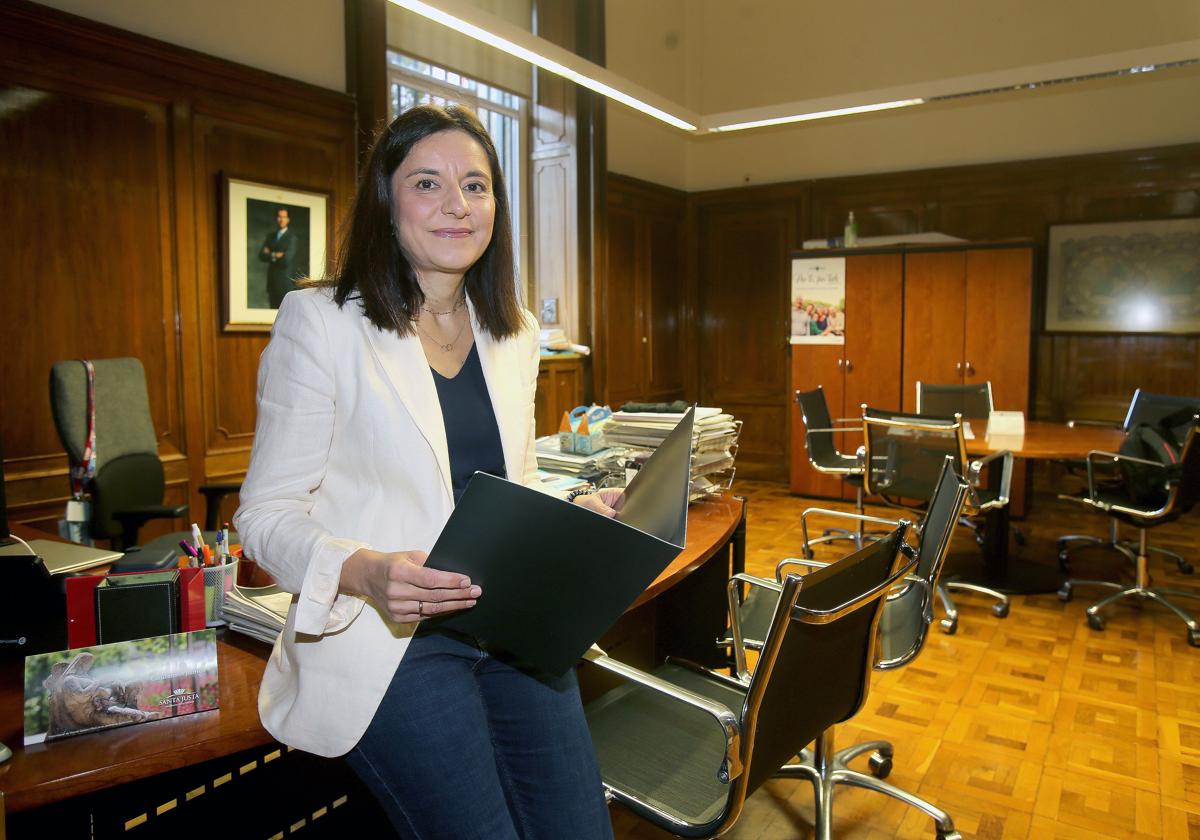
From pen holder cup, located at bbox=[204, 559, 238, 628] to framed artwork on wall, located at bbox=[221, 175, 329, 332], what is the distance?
9.62ft

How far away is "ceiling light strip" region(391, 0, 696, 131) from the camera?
137 inches

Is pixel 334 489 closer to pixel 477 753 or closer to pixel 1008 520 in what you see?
pixel 477 753

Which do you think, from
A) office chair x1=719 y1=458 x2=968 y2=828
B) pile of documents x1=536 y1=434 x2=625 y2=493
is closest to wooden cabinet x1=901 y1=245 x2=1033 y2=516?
office chair x1=719 y1=458 x2=968 y2=828

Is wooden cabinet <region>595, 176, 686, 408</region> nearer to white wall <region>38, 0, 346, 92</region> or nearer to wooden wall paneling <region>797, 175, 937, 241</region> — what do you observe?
wooden wall paneling <region>797, 175, 937, 241</region>

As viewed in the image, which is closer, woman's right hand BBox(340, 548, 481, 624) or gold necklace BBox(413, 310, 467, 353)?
woman's right hand BBox(340, 548, 481, 624)

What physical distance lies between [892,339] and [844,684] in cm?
520

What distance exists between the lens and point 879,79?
24.0 ft

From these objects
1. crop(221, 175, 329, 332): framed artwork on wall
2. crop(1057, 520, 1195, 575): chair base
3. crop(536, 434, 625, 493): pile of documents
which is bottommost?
crop(1057, 520, 1195, 575): chair base

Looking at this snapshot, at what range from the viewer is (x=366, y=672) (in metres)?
1.15

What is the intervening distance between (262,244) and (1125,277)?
608cm

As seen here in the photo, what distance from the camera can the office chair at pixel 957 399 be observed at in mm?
5293

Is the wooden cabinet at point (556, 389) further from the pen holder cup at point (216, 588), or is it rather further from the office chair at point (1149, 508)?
the pen holder cup at point (216, 588)

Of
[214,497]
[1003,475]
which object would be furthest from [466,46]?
[1003,475]

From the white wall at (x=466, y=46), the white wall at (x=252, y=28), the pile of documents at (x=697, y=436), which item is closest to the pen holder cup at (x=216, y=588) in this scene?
the pile of documents at (x=697, y=436)
